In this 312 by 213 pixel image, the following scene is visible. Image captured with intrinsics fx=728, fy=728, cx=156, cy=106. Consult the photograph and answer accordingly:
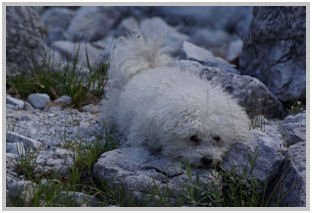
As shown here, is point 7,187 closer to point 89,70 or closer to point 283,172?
point 283,172

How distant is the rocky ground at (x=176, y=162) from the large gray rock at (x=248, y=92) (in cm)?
1

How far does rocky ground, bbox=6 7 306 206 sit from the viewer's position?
5883 millimetres

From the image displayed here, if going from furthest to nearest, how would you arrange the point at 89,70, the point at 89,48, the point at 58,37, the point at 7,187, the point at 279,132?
the point at 58,37, the point at 89,48, the point at 89,70, the point at 279,132, the point at 7,187

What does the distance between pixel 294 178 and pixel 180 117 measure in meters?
1.12

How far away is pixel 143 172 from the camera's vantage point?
605 cm

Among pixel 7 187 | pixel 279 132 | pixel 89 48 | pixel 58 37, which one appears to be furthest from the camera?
pixel 58 37

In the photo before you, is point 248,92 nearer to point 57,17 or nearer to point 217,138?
point 217,138

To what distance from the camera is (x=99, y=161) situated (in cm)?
624

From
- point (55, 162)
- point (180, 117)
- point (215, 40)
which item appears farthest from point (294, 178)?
point (215, 40)

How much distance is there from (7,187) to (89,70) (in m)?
3.21

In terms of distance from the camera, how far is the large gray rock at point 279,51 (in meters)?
8.55

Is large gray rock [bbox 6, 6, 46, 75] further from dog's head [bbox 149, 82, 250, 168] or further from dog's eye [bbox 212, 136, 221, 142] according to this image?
dog's eye [bbox 212, 136, 221, 142]

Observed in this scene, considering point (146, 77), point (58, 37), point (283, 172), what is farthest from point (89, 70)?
A: point (58, 37)

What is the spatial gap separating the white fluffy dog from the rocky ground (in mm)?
131
